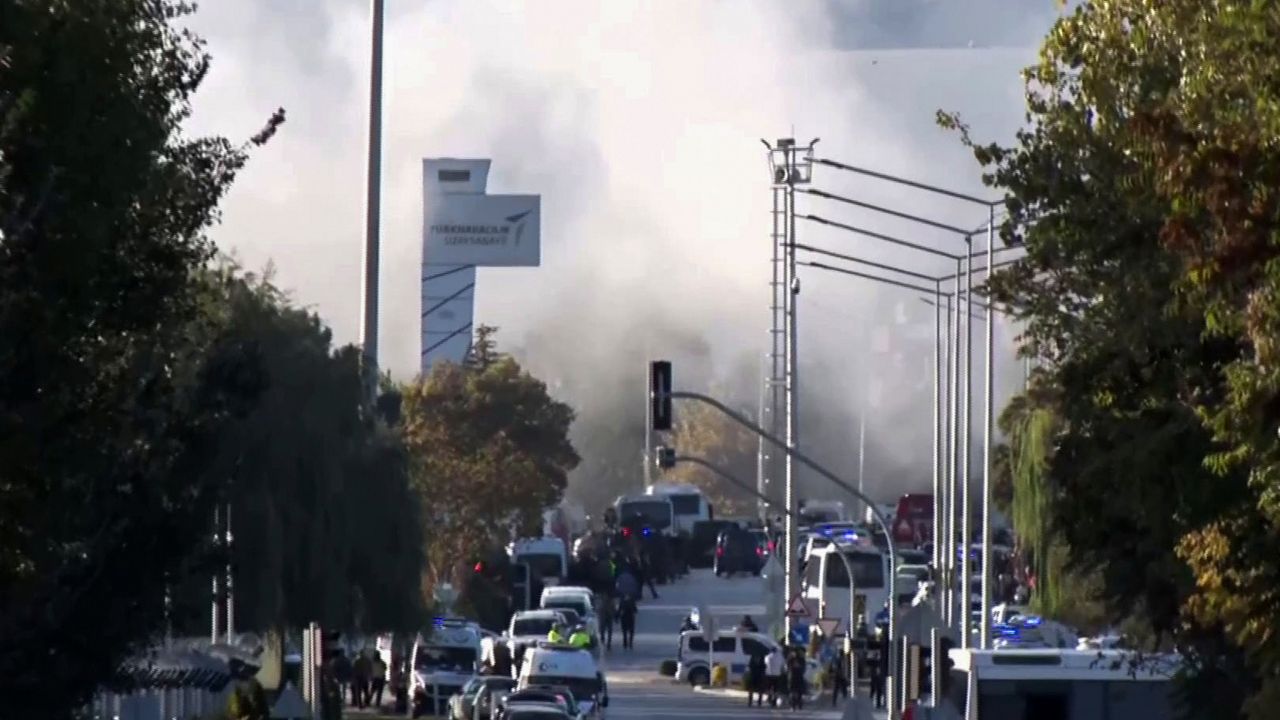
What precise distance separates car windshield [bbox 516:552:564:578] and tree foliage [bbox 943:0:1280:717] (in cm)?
5858

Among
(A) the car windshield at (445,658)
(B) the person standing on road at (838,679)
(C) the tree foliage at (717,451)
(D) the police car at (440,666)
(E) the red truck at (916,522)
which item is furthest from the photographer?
(C) the tree foliage at (717,451)

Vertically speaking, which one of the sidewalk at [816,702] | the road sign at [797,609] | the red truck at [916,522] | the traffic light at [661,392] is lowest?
the sidewalk at [816,702]

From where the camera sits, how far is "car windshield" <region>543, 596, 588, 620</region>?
65750mm

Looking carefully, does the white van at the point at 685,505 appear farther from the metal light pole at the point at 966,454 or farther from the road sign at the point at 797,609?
the metal light pole at the point at 966,454

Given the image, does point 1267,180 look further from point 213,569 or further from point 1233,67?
point 213,569

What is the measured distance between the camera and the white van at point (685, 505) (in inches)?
4323

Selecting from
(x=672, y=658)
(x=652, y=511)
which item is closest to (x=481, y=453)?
(x=672, y=658)

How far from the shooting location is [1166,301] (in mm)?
16469

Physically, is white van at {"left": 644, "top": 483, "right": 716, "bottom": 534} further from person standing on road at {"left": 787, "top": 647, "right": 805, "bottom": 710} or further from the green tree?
the green tree

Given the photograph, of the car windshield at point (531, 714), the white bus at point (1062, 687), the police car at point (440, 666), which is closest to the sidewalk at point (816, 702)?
the police car at point (440, 666)

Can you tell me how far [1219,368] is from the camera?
53.3 feet

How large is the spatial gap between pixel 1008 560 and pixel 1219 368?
2533 inches

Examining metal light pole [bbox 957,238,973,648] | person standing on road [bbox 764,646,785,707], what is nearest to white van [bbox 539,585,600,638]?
person standing on road [bbox 764,646,785,707]

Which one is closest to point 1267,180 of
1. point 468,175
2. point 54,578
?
point 54,578
